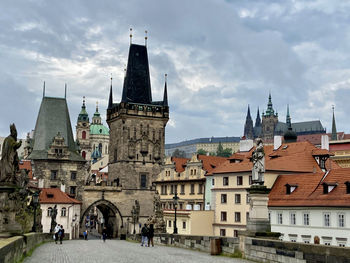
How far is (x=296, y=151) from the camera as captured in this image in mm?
57156

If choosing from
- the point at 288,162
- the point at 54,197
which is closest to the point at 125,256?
the point at 288,162

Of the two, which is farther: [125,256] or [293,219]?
[293,219]

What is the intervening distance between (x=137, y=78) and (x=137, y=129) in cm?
942

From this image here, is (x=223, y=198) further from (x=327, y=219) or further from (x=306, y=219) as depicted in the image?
(x=327, y=219)

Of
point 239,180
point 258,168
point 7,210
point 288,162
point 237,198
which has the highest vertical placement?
point 288,162

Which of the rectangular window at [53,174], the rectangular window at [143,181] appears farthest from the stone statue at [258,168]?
the rectangular window at [53,174]

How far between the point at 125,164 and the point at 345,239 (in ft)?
169

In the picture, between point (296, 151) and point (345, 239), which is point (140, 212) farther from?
point (345, 239)

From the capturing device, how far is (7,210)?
16281mm

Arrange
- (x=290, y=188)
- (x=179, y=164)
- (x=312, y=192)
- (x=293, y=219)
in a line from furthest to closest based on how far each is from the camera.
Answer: (x=179, y=164) < (x=290, y=188) < (x=293, y=219) < (x=312, y=192)

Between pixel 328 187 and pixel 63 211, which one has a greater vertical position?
pixel 328 187

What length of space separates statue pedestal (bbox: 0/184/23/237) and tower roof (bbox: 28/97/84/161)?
67.2m

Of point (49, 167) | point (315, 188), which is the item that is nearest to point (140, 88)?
point (49, 167)

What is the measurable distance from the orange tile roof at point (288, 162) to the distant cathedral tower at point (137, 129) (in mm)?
26962
